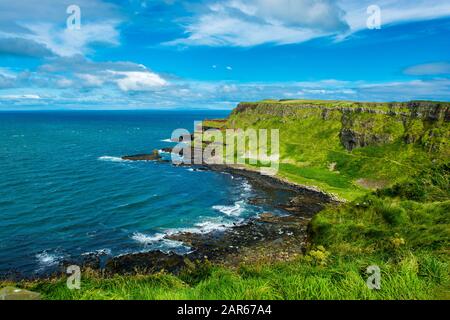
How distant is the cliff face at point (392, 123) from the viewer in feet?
348

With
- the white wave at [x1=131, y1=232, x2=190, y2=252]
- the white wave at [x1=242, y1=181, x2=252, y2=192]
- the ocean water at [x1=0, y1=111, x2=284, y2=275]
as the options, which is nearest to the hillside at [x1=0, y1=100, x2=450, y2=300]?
the white wave at [x1=131, y1=232, x2=190, y2=252]

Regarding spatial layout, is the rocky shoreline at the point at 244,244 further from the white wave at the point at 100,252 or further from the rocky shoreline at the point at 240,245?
the white wave at the point at 100,252

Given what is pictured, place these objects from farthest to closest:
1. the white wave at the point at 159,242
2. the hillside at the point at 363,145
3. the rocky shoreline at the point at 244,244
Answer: the hillside at the point at 363,145 < the white wave at the point at 159,242 < the rocky shoreline at the point at 244,244

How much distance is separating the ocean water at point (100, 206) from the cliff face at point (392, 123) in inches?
1920

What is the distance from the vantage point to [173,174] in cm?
10831

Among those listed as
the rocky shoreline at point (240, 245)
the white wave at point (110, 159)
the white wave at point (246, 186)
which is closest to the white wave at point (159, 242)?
the rocky shoreline at point (240, 245)

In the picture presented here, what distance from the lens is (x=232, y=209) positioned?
76.6 meters

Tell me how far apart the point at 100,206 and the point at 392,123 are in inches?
3824

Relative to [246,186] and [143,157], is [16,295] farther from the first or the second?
[143,157]

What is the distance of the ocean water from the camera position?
5366 cm
